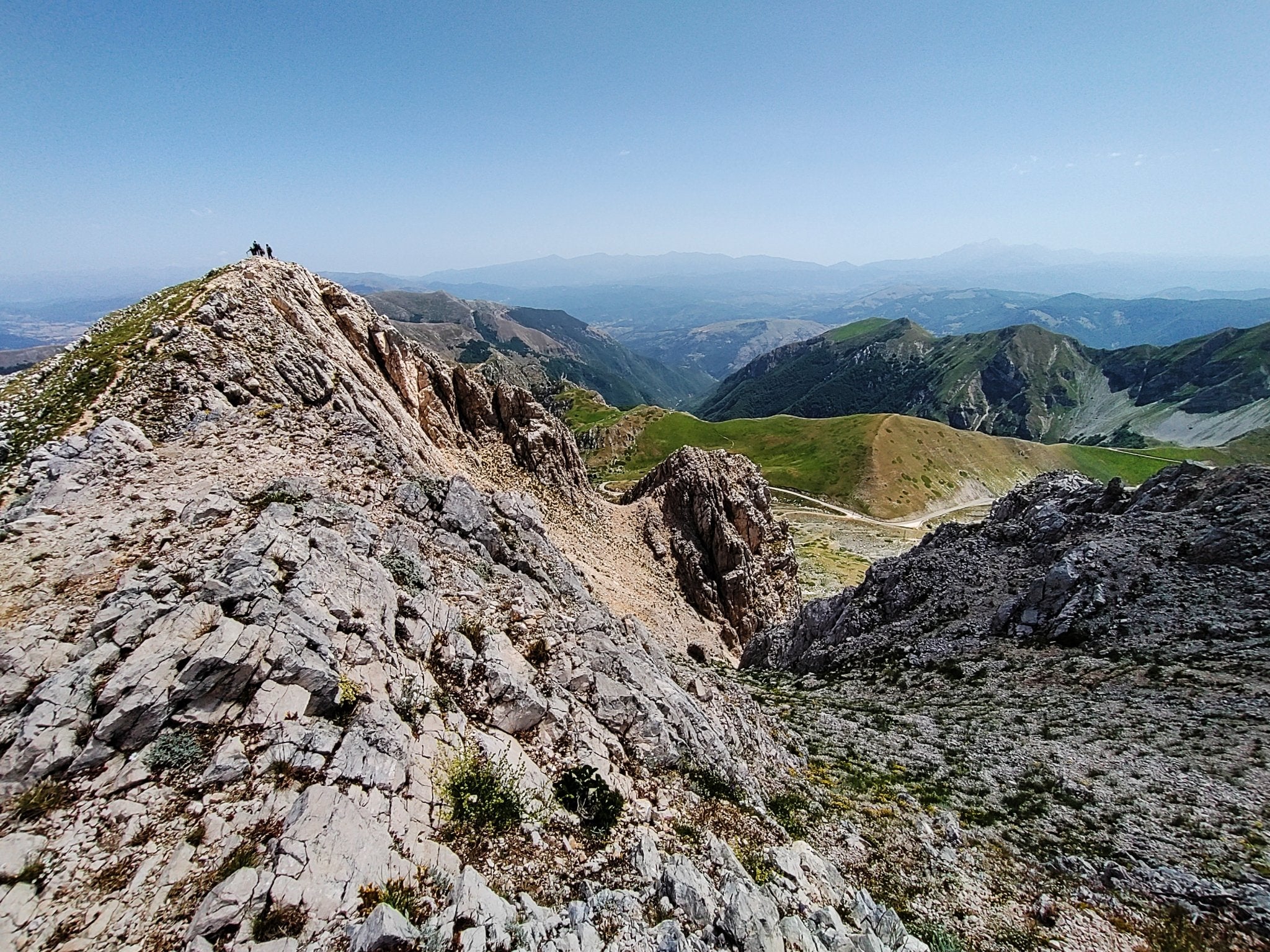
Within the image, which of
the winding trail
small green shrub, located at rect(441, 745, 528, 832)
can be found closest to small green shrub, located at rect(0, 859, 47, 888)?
small green shrub, located at rect(441, 745, 528, 832)

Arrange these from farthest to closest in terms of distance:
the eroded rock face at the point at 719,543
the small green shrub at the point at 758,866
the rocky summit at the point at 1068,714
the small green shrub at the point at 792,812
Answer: the eroded rock face at the point at 719,543, the small green shrub at the point at 792,812, the rocky summit at the point at 1068,714, the small green shrub at the point at 758,866

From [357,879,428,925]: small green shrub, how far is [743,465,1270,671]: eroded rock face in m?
31.4

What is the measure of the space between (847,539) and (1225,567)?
101092 millimetres

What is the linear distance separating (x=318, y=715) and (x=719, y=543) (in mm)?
47915

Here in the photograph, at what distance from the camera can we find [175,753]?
36.1ft

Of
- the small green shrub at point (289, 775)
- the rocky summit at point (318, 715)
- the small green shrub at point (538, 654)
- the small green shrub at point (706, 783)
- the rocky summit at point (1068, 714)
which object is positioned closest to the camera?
the rocky summit at point (318, 715)

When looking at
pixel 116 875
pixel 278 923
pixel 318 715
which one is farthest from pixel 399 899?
pixel 318 715

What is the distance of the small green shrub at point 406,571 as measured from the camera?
727 inches

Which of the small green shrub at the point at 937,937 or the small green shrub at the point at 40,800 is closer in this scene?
the small green shrub at the point at 40,800

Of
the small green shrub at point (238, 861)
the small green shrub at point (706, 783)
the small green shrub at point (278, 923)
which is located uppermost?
the small green shrub at point (238, 861)

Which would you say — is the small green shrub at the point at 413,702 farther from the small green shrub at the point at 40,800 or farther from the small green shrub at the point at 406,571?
the small green shrub at the point at 40,800

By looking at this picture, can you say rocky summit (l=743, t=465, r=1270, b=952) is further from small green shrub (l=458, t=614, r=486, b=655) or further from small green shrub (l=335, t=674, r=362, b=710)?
small green shrub (l=335, t=674, r=362, b=710)

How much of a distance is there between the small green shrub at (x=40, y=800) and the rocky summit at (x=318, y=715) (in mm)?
40

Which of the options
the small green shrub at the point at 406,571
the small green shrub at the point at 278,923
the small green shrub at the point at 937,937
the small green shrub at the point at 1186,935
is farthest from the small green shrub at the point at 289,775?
the small green shrub at the point at 1186,935
